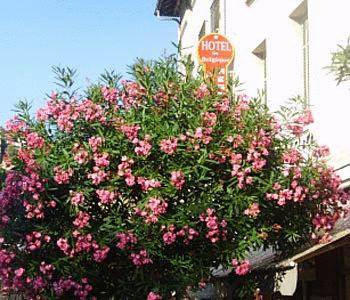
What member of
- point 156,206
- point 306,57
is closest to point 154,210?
point 156,206

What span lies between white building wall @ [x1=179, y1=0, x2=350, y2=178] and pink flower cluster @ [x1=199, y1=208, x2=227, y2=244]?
224 cm

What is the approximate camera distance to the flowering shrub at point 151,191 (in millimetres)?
8789

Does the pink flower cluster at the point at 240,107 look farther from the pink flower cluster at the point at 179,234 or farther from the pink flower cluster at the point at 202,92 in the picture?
the pink flower cluster at the point at 179,234

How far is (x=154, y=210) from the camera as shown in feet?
27.9

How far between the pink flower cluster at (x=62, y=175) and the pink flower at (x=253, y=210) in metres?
1.94

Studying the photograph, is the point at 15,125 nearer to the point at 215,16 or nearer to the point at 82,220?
the point at 82,220

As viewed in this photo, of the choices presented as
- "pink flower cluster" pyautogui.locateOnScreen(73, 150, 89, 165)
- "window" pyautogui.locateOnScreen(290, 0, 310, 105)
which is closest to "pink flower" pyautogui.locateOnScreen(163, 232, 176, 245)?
"pink flower cluster" pyautogui.locateOnScreen(73, 150, 89, 165)

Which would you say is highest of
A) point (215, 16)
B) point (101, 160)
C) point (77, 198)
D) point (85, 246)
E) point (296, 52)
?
point (215, 16)

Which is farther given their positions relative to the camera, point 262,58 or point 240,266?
point 262,58

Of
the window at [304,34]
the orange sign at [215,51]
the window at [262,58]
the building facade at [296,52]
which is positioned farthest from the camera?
the window at [262,58]

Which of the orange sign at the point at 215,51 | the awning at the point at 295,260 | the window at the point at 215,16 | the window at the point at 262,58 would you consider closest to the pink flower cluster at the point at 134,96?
the awning at the point at 295,260

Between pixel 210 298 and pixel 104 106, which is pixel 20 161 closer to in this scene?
pixel 104 106

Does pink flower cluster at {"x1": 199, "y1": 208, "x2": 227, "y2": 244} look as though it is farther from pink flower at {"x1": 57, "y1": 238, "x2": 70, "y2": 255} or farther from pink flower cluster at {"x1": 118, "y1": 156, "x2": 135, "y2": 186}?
pink flower at {"x1": 57, "y1": 238, "x2": 70, "y2": 255}

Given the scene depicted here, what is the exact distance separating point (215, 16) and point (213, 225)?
512 inches
